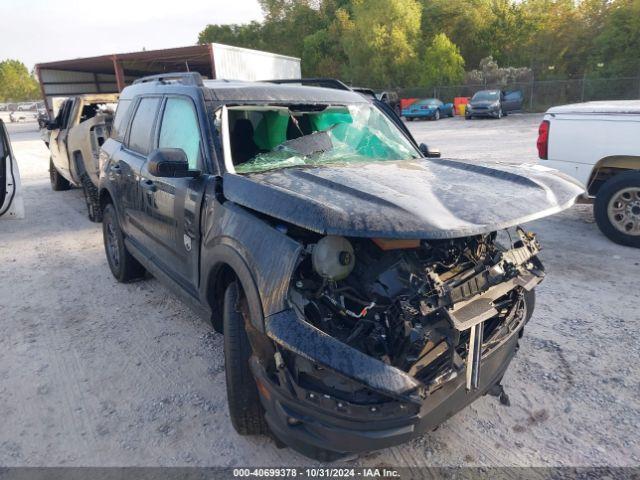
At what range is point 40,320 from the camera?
4.34 meters

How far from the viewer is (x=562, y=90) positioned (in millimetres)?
30453

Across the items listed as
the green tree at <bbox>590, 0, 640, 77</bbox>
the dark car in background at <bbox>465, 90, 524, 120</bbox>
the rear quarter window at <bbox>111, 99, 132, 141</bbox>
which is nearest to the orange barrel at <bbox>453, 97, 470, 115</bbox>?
the dark car in background at <bbox>465, 90, 524, 120</bbox>

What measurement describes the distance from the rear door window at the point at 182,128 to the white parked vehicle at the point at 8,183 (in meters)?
4.79

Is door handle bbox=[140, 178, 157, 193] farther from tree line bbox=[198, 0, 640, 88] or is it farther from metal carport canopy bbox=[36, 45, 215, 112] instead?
tree line bbox=[198, 0, 640, 88]

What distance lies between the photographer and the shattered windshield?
3322 millimetres

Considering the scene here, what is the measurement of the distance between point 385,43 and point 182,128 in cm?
4025

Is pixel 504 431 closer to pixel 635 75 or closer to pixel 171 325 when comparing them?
pixel 171 325

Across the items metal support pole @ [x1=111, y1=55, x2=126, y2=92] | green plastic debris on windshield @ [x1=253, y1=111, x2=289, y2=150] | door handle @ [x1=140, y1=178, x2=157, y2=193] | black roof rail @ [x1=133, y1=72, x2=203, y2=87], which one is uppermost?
metal support pole @ [x1=111, y1=55, x2=126, y2=92]

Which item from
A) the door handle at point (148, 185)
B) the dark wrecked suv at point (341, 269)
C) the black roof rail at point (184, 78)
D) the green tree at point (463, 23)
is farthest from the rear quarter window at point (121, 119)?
the green tree at point (463, 23)

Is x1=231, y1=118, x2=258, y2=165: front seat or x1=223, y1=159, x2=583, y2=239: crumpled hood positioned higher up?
x1=231, y1=118, x2=258, y2=165: front seat

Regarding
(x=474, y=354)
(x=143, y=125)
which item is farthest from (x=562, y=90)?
(x=474, y=354)

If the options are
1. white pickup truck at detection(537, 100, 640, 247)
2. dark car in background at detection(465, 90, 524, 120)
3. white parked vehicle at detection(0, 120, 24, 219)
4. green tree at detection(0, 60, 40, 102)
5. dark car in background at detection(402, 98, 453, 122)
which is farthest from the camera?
green tree at detection(0, 60, 40, 102)

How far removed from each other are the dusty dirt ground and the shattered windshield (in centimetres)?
153

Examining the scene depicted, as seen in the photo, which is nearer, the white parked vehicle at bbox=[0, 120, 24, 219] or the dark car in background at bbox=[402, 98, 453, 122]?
the white parked vehicle at bbox=[0, 120, 24, 219]
